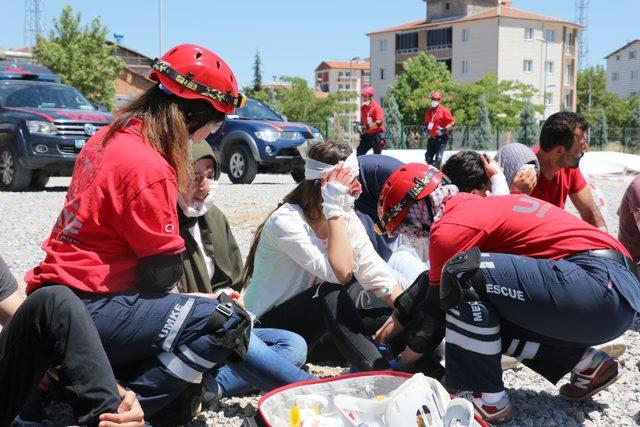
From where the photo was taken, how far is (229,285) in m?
3.81

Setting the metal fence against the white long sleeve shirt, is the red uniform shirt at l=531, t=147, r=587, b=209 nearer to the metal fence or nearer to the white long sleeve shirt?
the white long sleeve shirt

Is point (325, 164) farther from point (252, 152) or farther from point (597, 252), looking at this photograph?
point (252, 152)

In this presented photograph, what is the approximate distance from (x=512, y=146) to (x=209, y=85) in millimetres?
2903

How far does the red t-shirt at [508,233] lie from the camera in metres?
3.33

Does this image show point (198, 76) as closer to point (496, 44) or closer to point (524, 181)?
point (524, 181)

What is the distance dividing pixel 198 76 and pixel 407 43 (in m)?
81.5

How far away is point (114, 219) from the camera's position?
2.74 metres

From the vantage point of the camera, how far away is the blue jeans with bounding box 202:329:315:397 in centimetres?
332

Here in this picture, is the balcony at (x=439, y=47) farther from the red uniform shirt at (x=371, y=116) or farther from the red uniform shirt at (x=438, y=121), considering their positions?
the red uniform shirt at (x=371, y=116)

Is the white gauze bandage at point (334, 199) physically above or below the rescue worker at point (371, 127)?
below

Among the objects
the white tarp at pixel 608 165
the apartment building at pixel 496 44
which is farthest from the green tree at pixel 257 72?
the white tarp at pixel 608 165

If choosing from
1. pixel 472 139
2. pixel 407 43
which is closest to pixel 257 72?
pixel 407 43

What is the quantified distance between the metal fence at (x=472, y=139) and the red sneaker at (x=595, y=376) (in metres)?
28.5

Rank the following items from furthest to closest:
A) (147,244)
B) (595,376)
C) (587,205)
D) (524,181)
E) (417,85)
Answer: (417,85) < (587,205) < (524,181) < (595,376) < (147,244)
